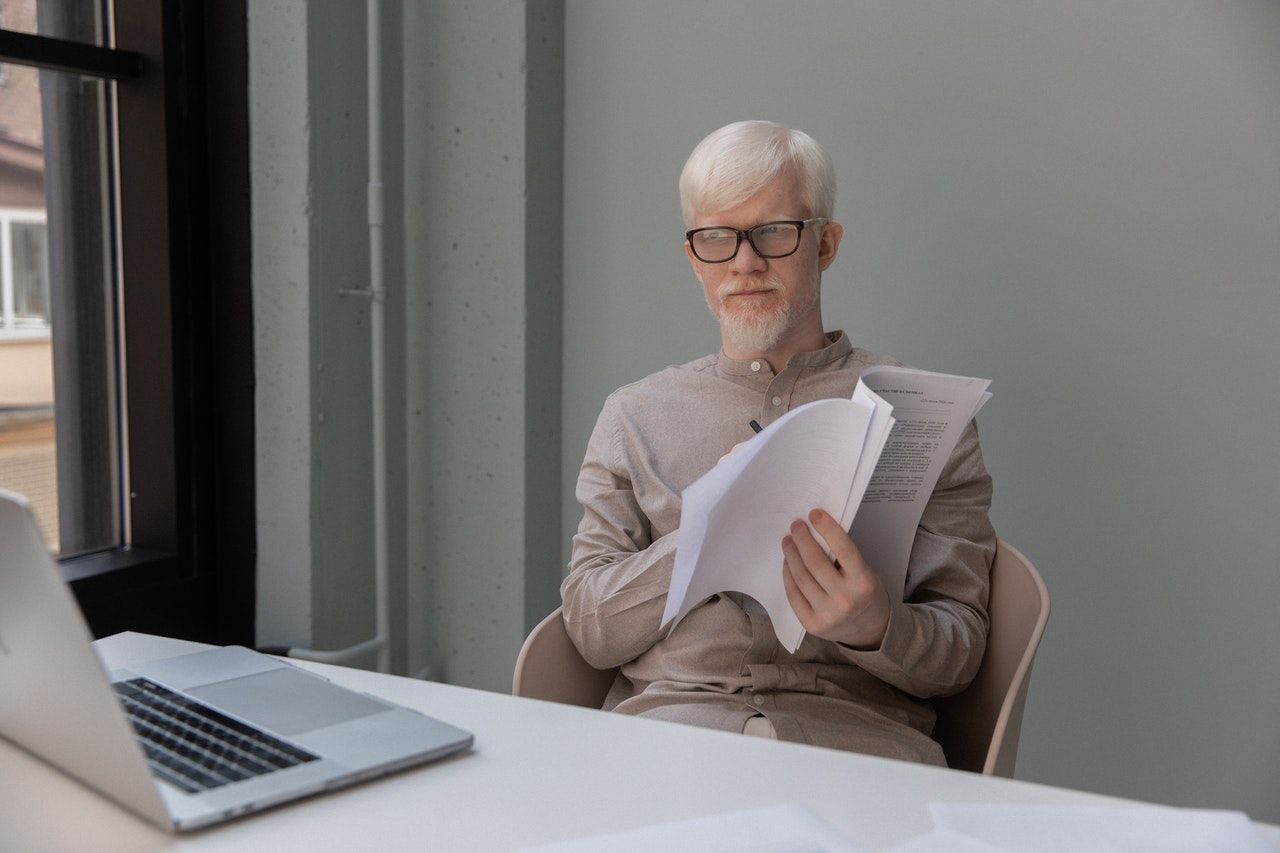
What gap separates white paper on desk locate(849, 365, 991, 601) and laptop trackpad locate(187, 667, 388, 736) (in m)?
0.64

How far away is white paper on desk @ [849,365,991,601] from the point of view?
56.1 inches

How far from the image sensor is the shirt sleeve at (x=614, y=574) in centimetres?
160

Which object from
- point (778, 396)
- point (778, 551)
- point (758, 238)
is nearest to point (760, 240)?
point (758, 238)

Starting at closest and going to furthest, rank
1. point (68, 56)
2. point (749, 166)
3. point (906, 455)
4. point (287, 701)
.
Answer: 1. point (287, 701)
2. point (906, 455)
3. point (749, 166)
4. point (68, 56)

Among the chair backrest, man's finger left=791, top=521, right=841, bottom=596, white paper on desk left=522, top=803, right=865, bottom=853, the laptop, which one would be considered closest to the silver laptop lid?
the laptop

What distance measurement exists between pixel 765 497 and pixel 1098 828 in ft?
1.69

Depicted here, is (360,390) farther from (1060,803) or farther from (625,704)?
(1060,803)

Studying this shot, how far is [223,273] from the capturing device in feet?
8.38

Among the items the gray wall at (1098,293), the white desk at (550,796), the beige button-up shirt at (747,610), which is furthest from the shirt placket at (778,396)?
the white desk at (550,796)

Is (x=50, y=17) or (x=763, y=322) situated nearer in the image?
(x=763, y=322)

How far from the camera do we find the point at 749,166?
1733 millimetres

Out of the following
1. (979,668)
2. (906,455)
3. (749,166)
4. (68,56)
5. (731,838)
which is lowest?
(979,668)

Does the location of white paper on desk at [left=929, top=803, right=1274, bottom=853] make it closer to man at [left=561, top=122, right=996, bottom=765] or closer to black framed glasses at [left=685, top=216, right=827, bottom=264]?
man at [left=561, top=122, right=996, bottom=765]

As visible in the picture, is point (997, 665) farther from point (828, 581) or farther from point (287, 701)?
point (287, 701)
